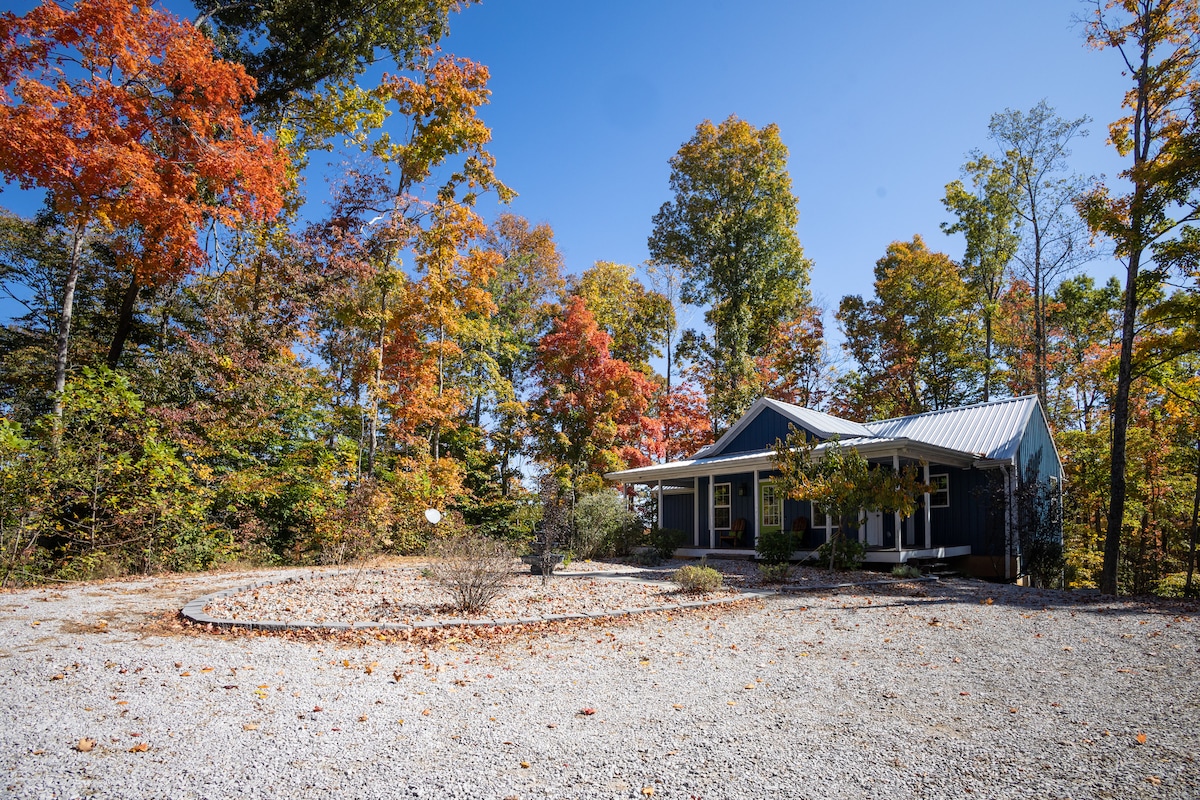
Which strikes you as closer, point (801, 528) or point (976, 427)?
point (801, 528)

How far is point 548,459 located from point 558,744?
19.6 metres

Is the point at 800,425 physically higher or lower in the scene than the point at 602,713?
higher

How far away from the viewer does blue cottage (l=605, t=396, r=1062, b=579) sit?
13688 mm

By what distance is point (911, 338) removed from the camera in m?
25.1

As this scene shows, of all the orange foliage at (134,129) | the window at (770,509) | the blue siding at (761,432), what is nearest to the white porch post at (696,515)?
the blue siding at (761,432)

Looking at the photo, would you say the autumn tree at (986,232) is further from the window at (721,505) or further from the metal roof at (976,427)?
the window at (721,505)

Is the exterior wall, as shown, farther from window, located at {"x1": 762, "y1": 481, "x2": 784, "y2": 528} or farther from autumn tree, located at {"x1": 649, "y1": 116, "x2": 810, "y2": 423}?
autumn tree, located at {"x1": 649, "y1": 116, "x2": 810, "y2": 423}

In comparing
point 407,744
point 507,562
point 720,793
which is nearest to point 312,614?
point 507,562

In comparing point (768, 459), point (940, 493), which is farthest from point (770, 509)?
point (940, 493)

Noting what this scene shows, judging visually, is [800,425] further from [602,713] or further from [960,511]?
[602,713]

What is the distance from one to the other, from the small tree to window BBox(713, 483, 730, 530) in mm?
5646

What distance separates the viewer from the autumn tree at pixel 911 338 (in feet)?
80.9

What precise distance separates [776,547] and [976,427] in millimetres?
6420

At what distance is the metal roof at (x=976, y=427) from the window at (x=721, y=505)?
4.30m
